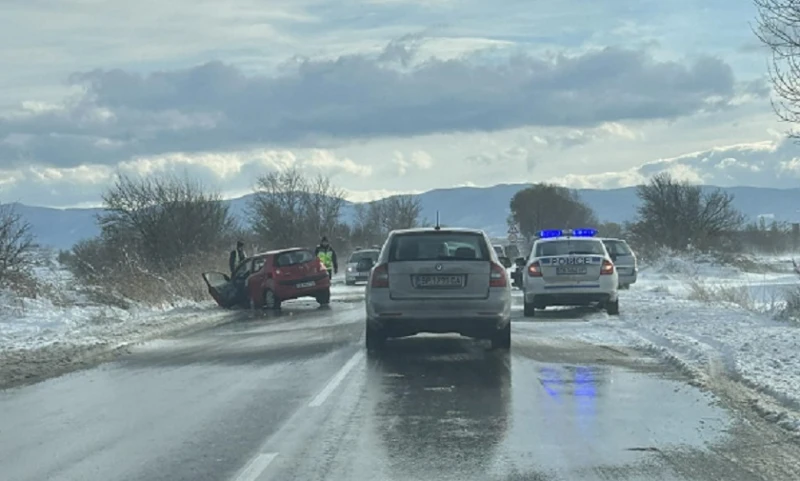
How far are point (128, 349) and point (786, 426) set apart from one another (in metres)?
11.2

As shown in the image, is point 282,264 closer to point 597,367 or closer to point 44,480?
point 597,367

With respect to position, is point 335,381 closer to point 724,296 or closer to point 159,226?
point 724,296

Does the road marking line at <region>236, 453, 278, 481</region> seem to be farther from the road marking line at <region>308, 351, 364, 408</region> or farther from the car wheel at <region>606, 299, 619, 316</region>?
the car wheel at <region>606, 299, 619, 316</region>

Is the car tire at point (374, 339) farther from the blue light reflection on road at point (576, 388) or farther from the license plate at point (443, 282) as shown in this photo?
the blue light reflection on road at point (576, 388)

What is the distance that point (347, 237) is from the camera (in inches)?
3671

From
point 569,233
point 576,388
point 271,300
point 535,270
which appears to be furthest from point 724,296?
point 576,388

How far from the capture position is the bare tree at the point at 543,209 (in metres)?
119

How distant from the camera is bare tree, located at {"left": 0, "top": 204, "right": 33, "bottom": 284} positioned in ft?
89.1

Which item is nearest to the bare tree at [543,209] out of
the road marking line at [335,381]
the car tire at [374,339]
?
the car tire at [374,339]

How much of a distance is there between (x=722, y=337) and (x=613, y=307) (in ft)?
20.9

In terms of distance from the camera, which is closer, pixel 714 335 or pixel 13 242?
pixel 714 335

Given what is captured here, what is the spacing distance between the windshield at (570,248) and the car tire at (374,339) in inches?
321

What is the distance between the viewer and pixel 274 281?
27703 millimetres

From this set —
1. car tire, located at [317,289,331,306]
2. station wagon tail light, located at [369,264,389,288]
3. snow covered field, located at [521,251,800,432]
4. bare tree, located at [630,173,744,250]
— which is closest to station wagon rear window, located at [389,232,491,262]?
station wagon tail light, located at [369,264,389,288]
